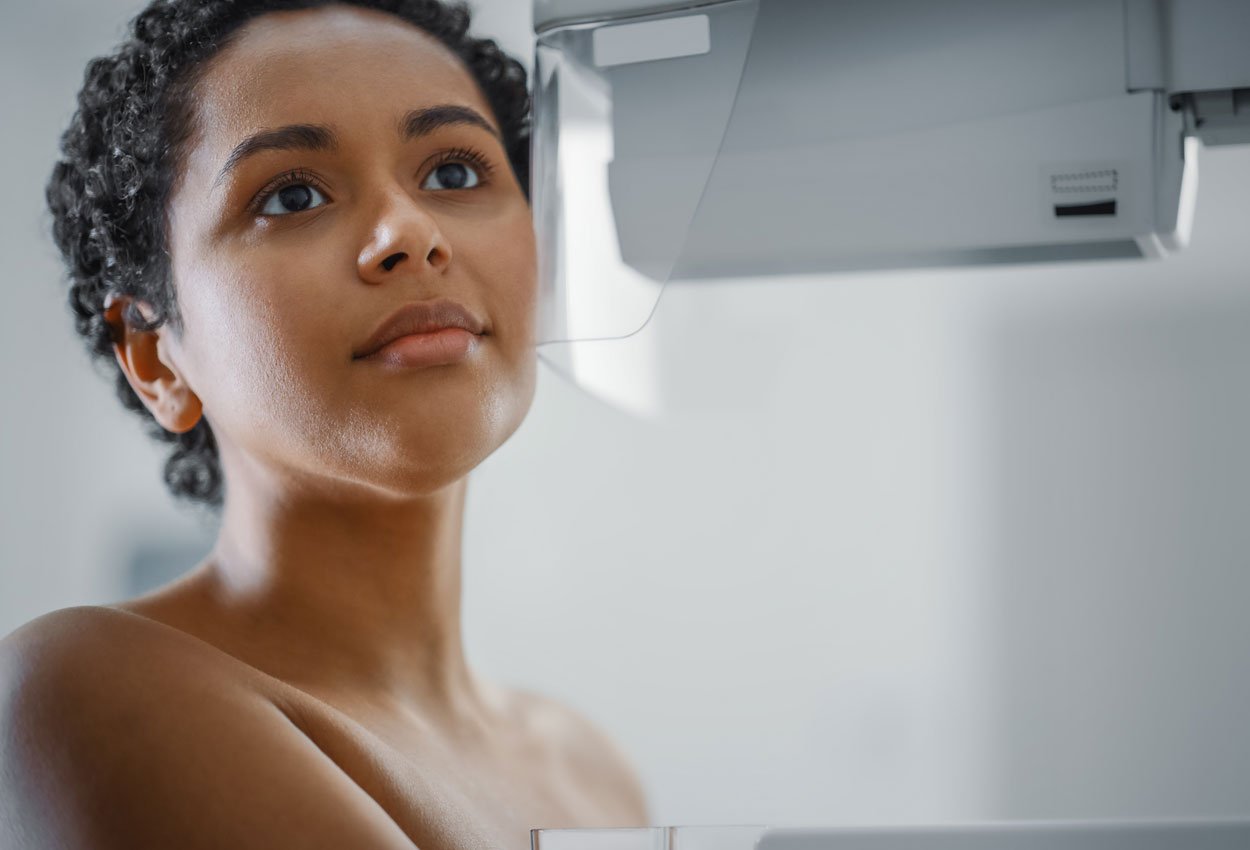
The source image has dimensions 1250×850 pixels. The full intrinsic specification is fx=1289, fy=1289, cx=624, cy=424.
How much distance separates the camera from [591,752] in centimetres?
115

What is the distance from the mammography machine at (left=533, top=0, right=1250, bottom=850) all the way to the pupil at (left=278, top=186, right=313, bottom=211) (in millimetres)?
154

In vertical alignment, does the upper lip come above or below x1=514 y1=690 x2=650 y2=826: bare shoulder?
above

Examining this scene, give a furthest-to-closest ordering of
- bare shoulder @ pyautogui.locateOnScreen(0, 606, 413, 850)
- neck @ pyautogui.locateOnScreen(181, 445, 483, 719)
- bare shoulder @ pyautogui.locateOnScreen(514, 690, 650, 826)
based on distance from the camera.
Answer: bare shoulder @ pyautogui.locateOnScreen(514, 690, 650, 826) < neck @ pyautogui.locateOnScreen(181, 445, 483, 719) < bare shoulder @ pyautogui.locateOnScreen(0, 606, 413, 850)

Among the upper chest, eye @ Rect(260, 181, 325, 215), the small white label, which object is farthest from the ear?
the small white label

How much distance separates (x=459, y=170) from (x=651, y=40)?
20 cm

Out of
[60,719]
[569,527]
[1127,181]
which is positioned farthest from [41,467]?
[1127,181]

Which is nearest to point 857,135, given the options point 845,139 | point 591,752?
point 845,139

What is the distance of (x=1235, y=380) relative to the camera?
1800 millimetres

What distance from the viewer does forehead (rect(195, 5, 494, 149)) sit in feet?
2.71

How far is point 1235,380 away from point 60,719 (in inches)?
63.8


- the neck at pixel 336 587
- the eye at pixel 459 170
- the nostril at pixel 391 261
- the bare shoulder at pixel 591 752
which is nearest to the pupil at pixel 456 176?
the eye at pixel 459 170

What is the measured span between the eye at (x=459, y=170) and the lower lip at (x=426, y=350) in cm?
12

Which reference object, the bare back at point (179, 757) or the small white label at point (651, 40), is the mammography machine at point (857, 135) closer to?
the small white label at point (651, 40)

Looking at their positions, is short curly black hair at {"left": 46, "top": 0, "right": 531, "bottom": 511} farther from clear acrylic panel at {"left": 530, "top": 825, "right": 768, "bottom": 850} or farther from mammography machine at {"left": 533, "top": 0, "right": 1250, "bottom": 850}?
clear acrylic panel at {"left": 530, "top": 825, "right": 768, "bottom": 850}
